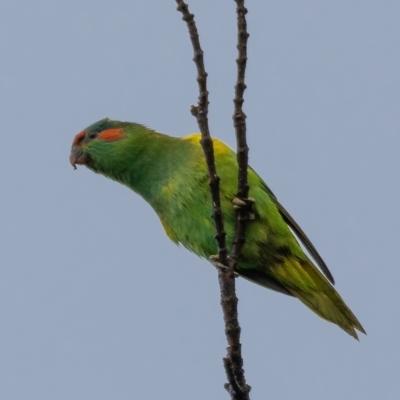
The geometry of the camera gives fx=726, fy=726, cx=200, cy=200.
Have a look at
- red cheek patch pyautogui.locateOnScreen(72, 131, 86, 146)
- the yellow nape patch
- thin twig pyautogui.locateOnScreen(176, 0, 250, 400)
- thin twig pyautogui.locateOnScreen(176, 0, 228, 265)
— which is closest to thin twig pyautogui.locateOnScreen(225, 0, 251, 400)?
thin twig pyautogui.locateOnScreen(176, 0, 250, 400)

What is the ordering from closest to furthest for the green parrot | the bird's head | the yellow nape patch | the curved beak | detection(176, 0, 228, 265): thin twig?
detection(176, 0, 228, 265): thin twig < the green parrot < the yellow nape patch < the bird's head < the curved beak

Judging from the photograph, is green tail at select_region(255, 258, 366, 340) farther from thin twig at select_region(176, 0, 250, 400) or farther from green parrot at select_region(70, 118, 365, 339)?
thin twig at select_region(176, 0, 250, 400)

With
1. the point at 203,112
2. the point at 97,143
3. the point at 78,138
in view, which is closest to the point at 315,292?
the point at 97,143

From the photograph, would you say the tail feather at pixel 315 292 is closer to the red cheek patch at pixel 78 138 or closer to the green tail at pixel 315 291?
the green tail at pixel 315 291

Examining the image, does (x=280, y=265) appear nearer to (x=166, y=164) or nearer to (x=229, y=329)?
(x=166, y=164)

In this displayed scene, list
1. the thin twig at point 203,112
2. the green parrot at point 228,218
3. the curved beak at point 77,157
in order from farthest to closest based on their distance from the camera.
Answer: the curved beak at point 77,157 < the green parrot at point 228,218 < the thin twig at point 203,112

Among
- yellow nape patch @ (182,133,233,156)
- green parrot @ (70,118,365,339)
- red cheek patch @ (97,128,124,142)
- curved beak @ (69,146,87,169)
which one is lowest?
green parrot @ (70,118,365,339)

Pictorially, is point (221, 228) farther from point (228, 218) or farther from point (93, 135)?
point (93, 135)

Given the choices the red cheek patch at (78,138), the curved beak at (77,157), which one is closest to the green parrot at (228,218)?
the curved beak at (77,157)
